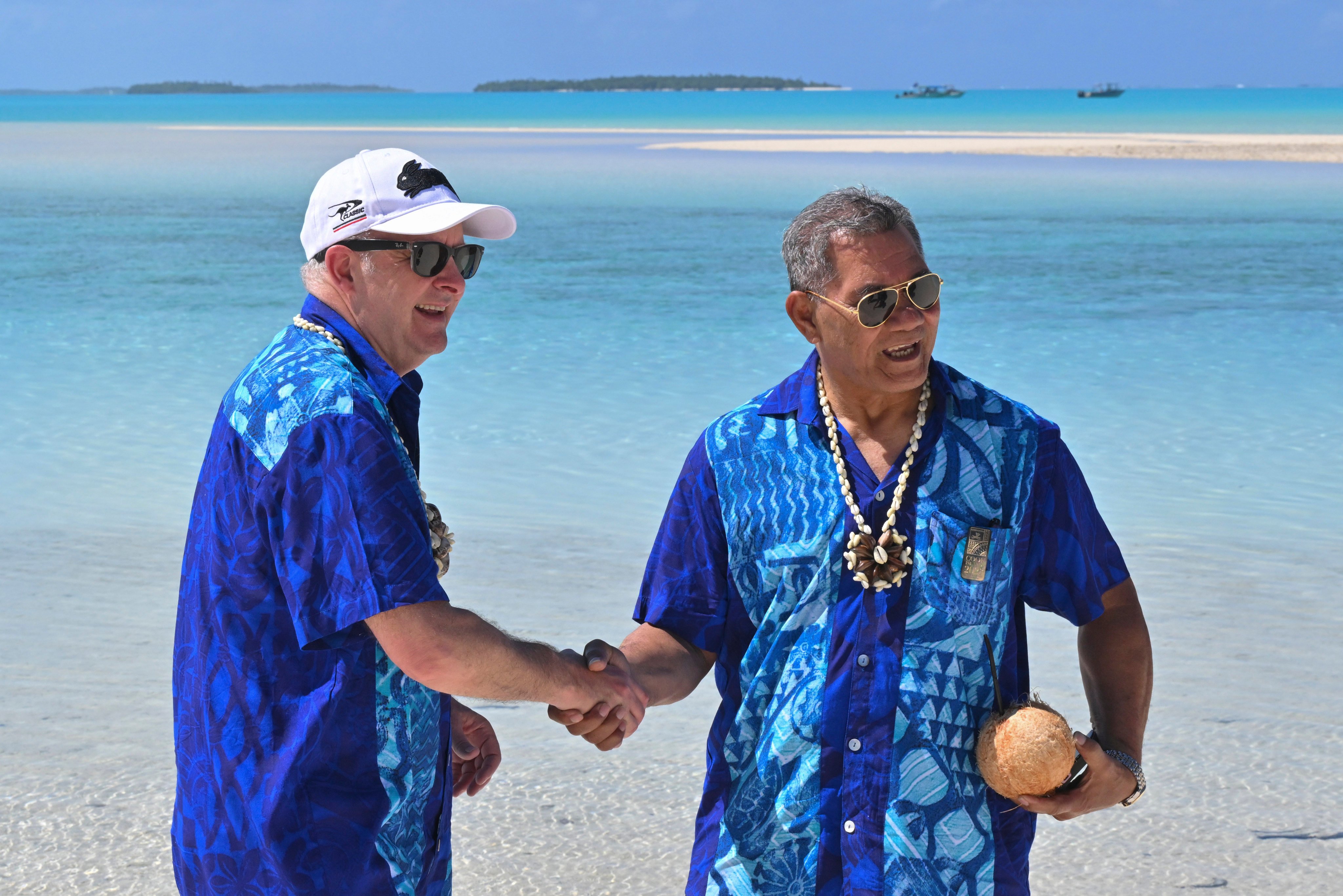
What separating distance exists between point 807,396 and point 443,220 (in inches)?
29.1

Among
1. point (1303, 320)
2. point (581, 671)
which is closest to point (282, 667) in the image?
point (581, 671)

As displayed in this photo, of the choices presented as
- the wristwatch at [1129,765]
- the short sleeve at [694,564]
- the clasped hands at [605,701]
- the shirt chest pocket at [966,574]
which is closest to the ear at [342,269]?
the short sleeve at [694,564]

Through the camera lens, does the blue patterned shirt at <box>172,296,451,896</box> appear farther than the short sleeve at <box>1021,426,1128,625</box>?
No

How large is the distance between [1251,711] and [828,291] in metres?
3.57

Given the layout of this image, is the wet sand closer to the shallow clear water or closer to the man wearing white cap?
the man wearing white cap

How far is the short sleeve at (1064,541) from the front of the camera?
2625 millimetres

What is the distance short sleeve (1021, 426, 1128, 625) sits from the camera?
262cm

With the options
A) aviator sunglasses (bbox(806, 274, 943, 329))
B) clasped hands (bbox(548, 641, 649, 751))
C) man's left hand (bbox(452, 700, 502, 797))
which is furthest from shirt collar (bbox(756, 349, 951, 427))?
man's left hand (bbox(452, 700, 502, 797))

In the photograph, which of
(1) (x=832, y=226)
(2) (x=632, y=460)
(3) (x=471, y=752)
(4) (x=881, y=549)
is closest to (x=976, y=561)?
(4) (x=881, y=549)

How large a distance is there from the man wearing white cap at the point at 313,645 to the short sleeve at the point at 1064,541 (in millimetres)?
938

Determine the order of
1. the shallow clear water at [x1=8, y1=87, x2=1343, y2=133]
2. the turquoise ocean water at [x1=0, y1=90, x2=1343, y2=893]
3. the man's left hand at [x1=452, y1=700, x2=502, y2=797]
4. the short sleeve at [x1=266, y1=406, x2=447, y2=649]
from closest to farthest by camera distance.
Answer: the short sleeve at [x1=266, y1=406, x2=447, y2=649], the man's left hand at [x1=452, y1=700, x2=502, y2=797], the turquoise ocean water at [x1=0, y1=90, x2=1343, y2=893], the shallow clear water at [x1=8, y1=87, x2=1343, y2=133]

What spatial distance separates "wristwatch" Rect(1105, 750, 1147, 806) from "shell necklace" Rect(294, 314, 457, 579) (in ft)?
4.20

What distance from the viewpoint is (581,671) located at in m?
2.81

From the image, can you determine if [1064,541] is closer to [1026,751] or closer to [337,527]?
[1026,751]
